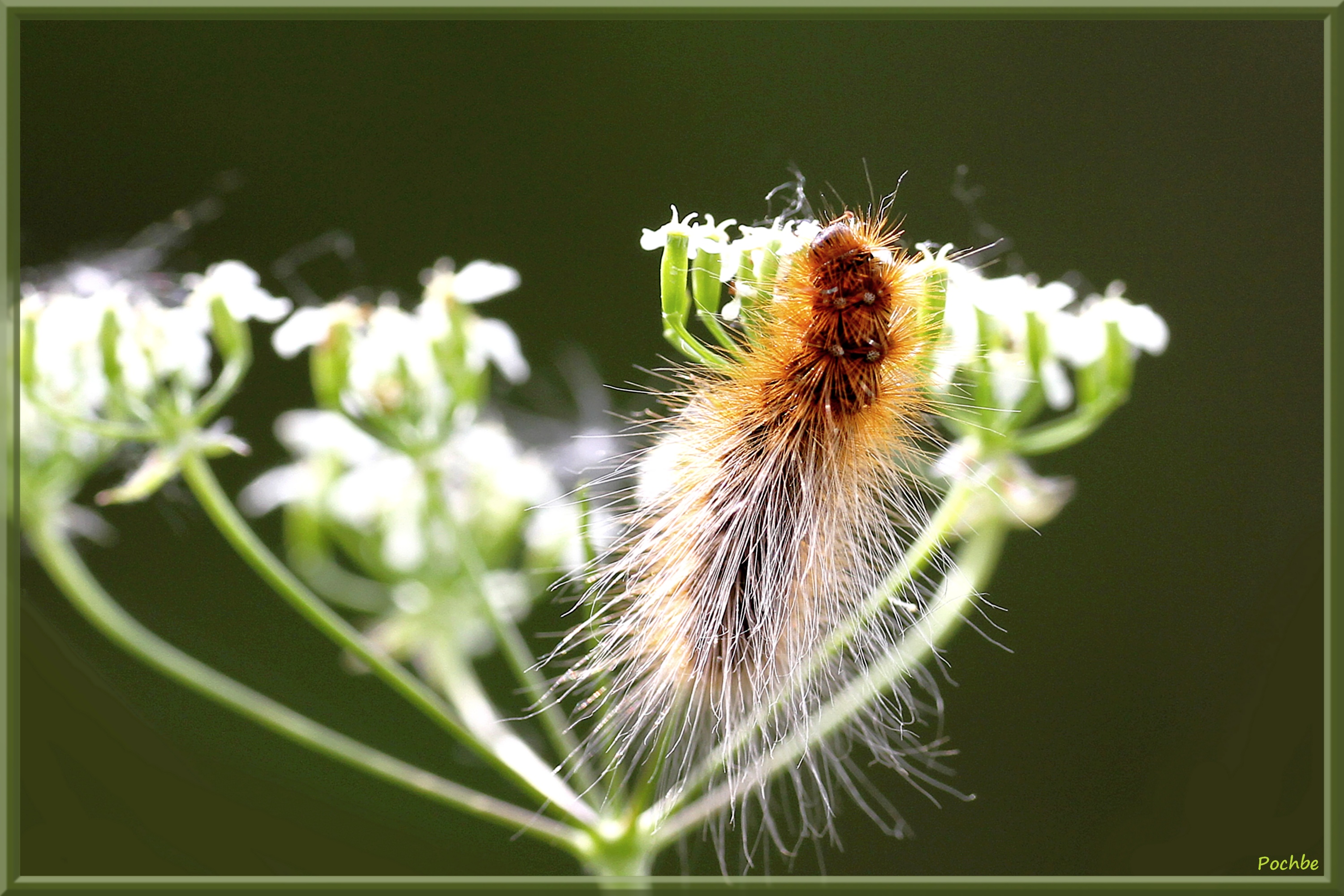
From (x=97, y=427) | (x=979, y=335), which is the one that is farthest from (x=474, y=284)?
(x=979, y=335)

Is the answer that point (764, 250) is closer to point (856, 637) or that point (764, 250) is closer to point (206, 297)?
point (856, 637)

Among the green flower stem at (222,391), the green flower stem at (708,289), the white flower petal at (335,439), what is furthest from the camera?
the white flower petal at (335,439)

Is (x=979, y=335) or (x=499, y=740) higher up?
(x=979, y=335)

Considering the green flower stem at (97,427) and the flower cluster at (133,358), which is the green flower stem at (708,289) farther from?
the green flower stem at (97,427)

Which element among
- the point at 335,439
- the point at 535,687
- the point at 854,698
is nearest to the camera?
the point at 535,687

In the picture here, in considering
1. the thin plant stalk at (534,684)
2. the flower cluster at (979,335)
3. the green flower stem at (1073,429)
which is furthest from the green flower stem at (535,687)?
the green flower stem at (1073,429)

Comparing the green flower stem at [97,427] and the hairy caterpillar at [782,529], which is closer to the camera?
the hairy caterpillar at [782,529]

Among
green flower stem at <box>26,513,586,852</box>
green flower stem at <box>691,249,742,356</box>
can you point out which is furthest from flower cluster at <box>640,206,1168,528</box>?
green flower stem at <box>26,513,586,852</box>

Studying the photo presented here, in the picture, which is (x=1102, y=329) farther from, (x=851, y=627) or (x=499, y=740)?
(x=499, y=740)
